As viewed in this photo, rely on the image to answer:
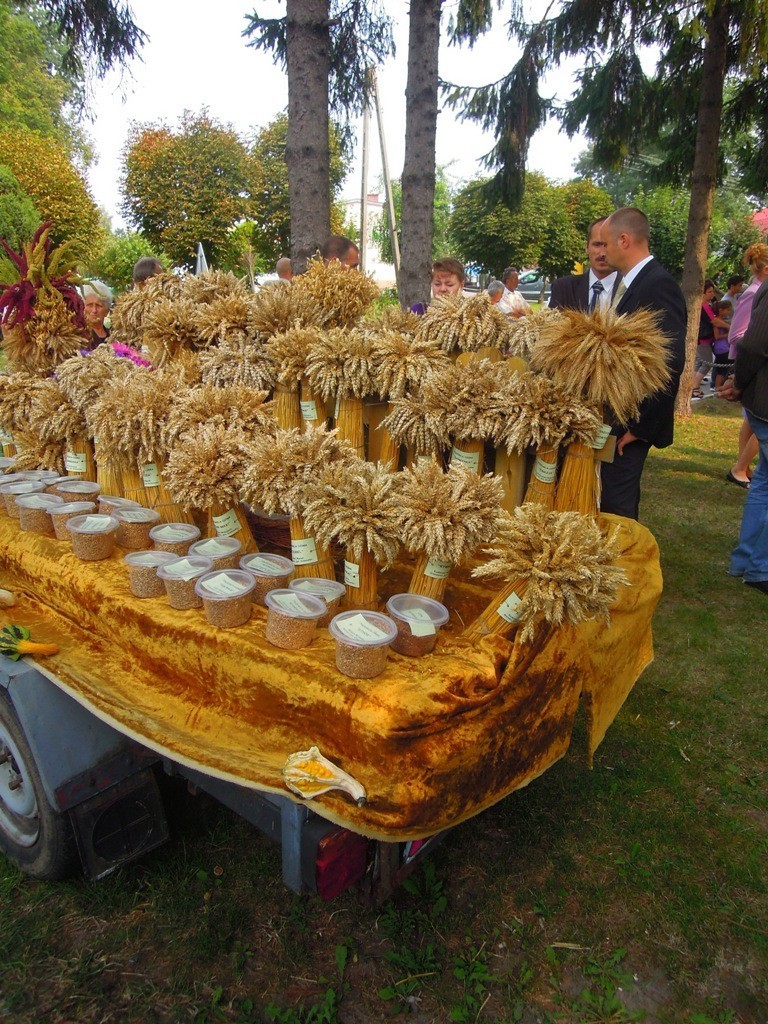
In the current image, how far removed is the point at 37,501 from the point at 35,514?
0.07 metres

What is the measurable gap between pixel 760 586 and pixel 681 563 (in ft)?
1.88

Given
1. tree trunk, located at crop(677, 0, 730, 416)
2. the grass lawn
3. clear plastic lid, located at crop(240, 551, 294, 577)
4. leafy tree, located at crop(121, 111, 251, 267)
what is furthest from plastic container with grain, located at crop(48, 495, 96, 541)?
leafy tree, located at crop(121, 111, 251, 267)

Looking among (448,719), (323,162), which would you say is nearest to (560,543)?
(448,719)

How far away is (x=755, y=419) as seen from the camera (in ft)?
14.4

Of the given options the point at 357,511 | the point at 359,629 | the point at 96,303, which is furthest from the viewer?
the point at 96,303

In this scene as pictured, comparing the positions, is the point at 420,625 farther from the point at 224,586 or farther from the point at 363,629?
the point at 224,586

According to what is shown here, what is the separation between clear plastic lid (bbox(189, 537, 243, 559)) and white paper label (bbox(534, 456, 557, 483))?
3.26ft

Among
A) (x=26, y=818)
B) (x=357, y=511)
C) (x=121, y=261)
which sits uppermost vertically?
(x=121, y=261)

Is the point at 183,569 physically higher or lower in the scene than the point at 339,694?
higher

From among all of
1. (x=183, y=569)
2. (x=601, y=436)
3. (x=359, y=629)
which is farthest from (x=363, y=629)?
(x=601, y=436)

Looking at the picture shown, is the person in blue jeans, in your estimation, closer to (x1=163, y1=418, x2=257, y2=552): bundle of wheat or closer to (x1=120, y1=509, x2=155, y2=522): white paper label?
(x1=163, y1=418, x2=257, y2=552): bundle of wheat

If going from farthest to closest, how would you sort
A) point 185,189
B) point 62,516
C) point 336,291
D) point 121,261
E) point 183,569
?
point 121,261 → point 185,189 → point 336,291 → point 62,516 → point 183,569

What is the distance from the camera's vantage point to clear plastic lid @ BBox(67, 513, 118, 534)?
2.09 meters

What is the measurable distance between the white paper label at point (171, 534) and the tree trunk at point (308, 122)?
3264mm
